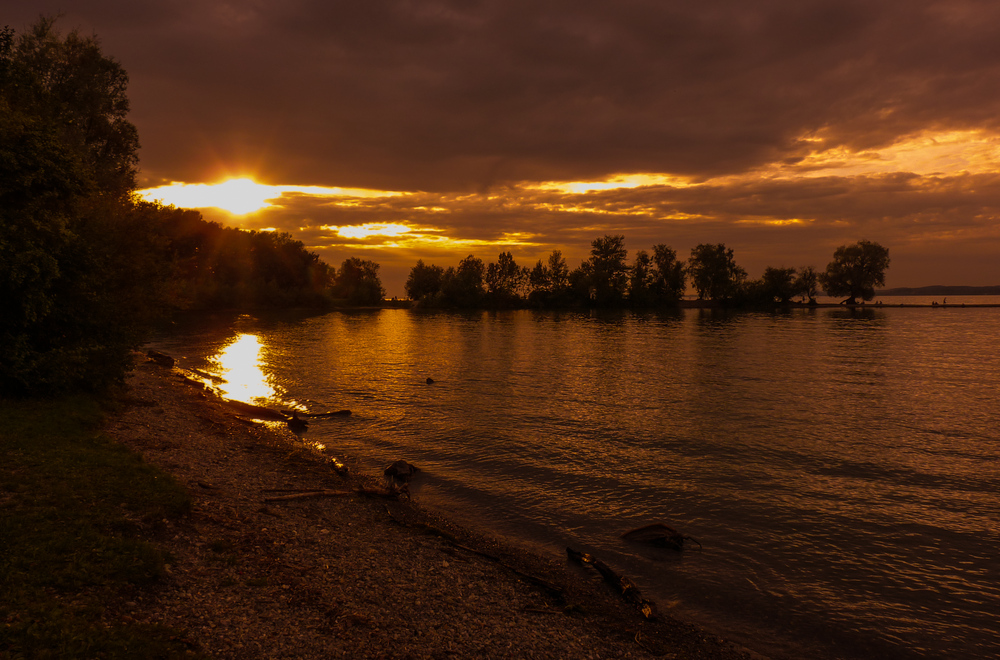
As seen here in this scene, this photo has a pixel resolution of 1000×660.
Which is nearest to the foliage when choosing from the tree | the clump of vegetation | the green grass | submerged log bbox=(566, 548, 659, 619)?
the clump of vegetation

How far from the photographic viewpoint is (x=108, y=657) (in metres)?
8.97

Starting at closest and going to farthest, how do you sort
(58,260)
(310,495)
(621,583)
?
(621,583), (310,495), (58,260)

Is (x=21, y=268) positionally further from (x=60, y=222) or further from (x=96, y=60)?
(x=96, y=60)

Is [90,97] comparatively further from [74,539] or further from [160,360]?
[74,539]

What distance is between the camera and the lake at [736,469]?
15.8 metres

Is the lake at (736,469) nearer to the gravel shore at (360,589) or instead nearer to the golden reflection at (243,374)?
the golden reflection at (243,374)

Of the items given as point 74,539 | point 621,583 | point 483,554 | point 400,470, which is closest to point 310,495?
point 400,470

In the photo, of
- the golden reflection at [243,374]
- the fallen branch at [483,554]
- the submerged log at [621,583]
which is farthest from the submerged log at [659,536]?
the golden reflection at [243,374]

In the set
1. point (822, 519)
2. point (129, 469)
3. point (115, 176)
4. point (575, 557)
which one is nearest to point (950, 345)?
point (822, 519)

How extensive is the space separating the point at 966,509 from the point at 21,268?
4164 cm

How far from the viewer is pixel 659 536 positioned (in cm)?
1878

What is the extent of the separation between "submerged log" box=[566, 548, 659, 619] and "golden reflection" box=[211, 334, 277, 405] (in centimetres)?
3331

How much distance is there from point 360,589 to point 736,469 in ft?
70.5

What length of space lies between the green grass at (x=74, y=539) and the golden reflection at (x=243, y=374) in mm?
24804
